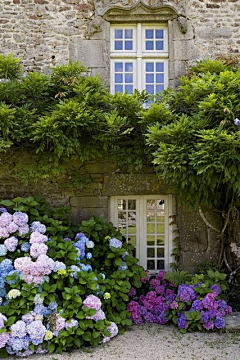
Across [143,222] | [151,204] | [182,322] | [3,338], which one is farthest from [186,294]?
[3,338]

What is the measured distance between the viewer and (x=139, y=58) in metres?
6.39

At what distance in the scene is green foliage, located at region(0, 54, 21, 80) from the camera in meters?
5.52

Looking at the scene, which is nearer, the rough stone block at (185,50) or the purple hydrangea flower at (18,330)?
the purple hydrangea flower at (18,330)

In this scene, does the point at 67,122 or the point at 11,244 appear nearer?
the point at 11,244

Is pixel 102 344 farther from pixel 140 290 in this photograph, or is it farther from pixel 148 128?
pixel 148 128

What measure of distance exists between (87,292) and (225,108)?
108 inches

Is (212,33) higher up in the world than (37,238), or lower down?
higher up

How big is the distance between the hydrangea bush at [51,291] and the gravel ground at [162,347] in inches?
4.8

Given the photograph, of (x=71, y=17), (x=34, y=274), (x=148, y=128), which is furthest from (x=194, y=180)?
(x=71, y=17)

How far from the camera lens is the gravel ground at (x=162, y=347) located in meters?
4.18

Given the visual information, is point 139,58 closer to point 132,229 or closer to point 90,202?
point 90,202

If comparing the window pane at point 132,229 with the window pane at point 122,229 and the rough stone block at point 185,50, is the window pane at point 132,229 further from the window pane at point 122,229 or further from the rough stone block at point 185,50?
the rough stone block at point 185,50

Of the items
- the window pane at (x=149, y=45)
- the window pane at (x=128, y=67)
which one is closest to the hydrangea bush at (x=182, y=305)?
the window pane at (x=128, y=67)

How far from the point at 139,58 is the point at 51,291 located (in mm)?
3940
